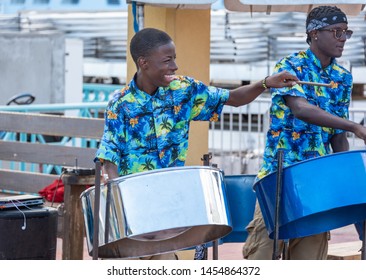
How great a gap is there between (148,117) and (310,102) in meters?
0.56

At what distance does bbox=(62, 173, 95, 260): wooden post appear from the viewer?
163 inches

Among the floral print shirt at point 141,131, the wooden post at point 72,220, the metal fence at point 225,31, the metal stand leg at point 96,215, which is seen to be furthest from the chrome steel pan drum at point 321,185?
the metal fence at point 225,31

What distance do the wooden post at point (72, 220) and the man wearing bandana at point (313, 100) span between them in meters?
1.02

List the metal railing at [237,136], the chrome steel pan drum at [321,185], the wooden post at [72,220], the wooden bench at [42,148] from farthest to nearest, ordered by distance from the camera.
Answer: the metal railing at [237,136] → the wooden bench at [42,148] → the wooden post at [72,220] → the chrome steel pan drum at [321,185]

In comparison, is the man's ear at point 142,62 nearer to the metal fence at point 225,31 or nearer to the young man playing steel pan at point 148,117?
the young man playing steel pan at point 148,117

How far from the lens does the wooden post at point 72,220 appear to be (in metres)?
4.14

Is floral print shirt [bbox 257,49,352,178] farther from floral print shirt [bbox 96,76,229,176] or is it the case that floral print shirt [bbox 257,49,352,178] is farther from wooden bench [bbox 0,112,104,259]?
wooden bench [bbox 0,112,104,259]

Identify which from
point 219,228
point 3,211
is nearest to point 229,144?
point 3,211

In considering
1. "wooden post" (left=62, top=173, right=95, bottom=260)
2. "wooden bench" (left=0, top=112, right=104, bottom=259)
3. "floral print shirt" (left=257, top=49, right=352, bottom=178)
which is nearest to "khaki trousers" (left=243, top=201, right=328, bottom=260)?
"floral print shirt" (left=257, top=49, right=352, bottom=178)

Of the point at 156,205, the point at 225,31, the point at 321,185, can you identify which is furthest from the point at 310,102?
the point at 225,31

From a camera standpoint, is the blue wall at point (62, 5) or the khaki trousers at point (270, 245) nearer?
the khaki trousers at point (270, 245)

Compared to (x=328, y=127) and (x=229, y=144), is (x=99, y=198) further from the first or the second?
(x=229, y=144)

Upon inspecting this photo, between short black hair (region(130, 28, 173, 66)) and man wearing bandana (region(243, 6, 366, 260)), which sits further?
man wearing bandana (region(243, 6, 366, 260))
